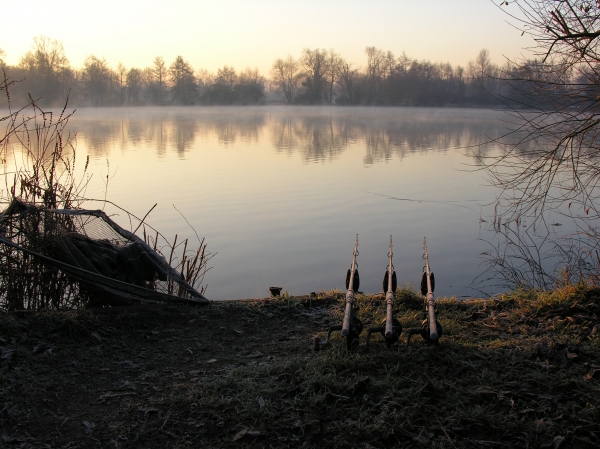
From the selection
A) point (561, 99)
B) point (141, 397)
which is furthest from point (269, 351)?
point (561, 99)

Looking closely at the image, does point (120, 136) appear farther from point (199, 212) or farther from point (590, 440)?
point (590, 440)

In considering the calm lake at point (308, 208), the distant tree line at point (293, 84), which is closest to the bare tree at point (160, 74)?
the distant tree line at point (293, 84)

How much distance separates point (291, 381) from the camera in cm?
369

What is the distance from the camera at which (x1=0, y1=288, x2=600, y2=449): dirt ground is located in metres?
3.11

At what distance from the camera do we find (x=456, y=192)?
1547cm

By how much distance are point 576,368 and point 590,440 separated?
2.98 ft

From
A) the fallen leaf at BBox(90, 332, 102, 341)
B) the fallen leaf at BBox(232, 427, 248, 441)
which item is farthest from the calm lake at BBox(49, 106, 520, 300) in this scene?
the fallen leaf at BBox(232, 427, 248, 441)

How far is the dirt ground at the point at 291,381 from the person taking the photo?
3.11 m

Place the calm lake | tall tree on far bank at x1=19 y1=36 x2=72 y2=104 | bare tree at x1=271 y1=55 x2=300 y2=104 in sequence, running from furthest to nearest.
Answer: bare tree at x1=271 y1=55 x2=300 y2=104 → tall tree on far bank at x1=19 y1=36 x2=72 y2=104 → the calm lake

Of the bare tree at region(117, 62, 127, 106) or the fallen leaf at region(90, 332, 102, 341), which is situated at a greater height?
the bare tree at region(117, 62, 127, 106)

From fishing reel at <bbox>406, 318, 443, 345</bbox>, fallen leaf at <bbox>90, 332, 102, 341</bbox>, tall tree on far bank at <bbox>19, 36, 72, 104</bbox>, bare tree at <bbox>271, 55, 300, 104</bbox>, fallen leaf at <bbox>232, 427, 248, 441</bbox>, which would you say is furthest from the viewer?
bare tree at <bbox>271, 55, 300, 104</bbox>

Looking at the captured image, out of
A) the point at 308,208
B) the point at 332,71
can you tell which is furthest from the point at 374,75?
the point at 308,208

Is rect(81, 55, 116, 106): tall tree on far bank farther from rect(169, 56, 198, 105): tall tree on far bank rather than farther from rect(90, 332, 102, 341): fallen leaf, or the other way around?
rect(90, 332, 102, 341): fallen leaf

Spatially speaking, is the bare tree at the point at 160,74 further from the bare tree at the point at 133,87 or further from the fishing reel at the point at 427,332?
the fishing reel at the point at 427,332
